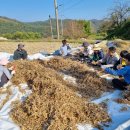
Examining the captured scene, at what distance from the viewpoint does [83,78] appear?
6598 millimetres

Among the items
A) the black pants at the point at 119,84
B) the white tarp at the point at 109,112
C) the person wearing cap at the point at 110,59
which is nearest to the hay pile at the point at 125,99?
the white tarp at the point at 109,112

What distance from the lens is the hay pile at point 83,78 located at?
594cm

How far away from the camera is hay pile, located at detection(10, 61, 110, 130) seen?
471 cm

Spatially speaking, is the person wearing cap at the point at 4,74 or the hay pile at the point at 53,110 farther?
the person wearing cap at the point at 4,74

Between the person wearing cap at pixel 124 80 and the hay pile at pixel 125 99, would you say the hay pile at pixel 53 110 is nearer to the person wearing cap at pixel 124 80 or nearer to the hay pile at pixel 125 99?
the hay pile at pixel 125 99

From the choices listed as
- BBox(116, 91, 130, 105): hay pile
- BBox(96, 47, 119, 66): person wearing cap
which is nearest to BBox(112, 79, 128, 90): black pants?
BBox(116, 91, 130, 105): hay pile

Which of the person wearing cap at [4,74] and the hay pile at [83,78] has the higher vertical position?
the person wearing cap at [4,74]

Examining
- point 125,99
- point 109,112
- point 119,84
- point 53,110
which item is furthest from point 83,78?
point 53,110

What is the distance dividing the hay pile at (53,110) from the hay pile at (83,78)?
0.37 m

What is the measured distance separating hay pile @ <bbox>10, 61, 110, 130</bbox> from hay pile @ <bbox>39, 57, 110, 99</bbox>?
1.23 ft

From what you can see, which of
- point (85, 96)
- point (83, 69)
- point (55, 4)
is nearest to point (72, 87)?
point (85, 96)

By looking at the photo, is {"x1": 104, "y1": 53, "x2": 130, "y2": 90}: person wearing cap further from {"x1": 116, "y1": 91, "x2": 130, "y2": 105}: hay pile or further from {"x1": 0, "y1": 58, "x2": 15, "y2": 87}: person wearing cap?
{"x1": 0, "y1": 58, "x2": 15, "y2": 87}: person wearing cap

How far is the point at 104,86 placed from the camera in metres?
6.26

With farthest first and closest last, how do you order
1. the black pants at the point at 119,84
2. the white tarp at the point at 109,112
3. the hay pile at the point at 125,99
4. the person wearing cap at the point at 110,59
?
1. the person wearing cap at the point at 110,59
2. the black pants at the point at 119,84
3. the hay pile at the point at 125,99
4. the white tarp at the point at 109,112
